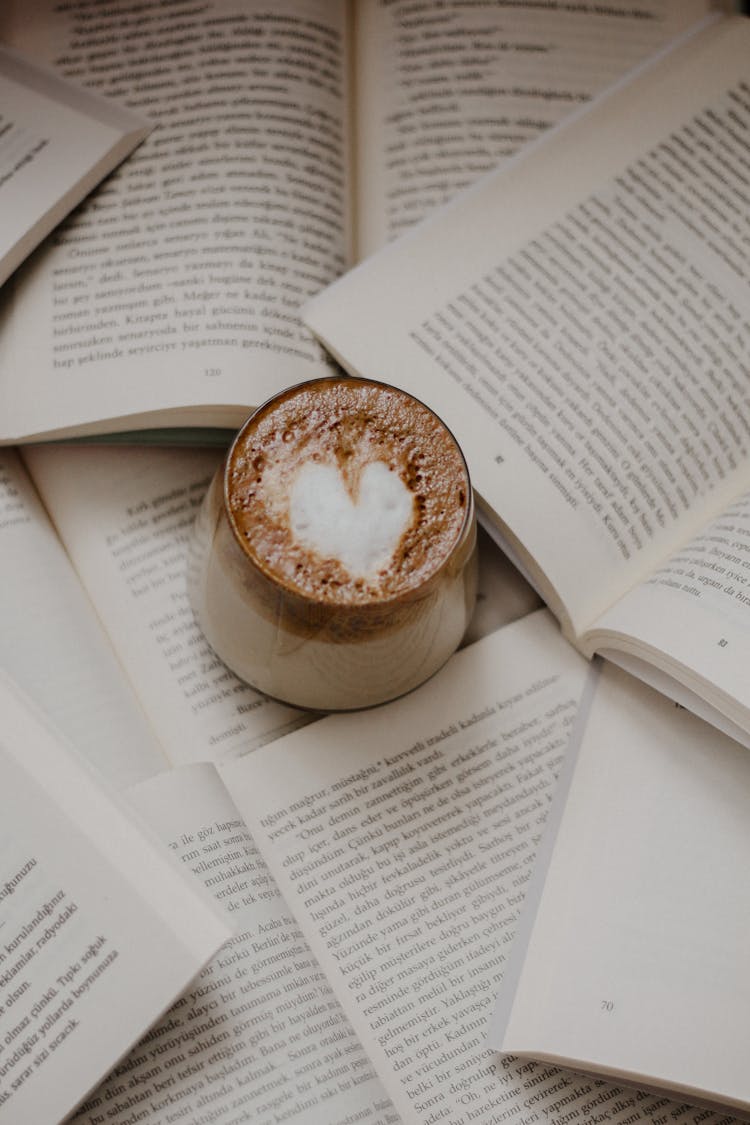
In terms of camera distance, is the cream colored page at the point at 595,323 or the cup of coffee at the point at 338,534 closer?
the cup of coffee at the point at 338,534

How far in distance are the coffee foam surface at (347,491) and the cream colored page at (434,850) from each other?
6.5 inches

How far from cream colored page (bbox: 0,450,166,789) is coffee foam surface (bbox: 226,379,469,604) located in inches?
7.4

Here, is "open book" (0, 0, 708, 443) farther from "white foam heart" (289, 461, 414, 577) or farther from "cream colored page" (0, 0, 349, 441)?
"white foam heart" (289, 461, 414, 577)

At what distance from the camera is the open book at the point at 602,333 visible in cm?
72

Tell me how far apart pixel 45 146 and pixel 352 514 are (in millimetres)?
376

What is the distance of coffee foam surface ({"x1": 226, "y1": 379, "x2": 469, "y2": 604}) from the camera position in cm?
60

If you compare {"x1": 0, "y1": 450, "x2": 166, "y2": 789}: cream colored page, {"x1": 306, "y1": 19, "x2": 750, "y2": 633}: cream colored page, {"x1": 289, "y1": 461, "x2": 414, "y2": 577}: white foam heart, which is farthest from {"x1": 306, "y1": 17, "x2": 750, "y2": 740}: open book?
{"x1": 0, "y1": 450, "x2": 166, "y2": 789}: cream colored page

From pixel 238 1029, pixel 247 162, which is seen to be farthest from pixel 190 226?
pixel 238 1029

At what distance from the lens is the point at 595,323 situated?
0.74 metres

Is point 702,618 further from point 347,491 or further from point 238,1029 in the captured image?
point 238,1029

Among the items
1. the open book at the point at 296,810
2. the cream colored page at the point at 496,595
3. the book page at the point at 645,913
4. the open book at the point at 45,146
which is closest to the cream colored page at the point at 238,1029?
the open book at the point at 296,810

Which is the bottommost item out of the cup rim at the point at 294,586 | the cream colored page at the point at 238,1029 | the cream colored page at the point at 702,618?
the cream colored page at the point at 238,1029

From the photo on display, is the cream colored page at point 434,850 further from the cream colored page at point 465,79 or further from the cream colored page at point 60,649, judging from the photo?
the cream colored page at point 465,79

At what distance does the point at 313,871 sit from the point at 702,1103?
280 millimetres
